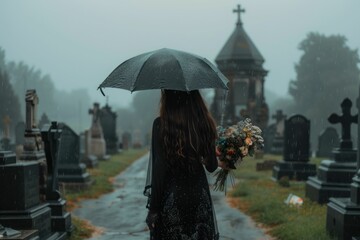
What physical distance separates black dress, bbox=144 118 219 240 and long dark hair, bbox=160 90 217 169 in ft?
0.18

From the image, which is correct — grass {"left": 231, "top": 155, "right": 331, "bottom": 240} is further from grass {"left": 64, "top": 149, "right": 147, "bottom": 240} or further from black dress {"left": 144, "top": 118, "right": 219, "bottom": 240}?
black dress {"left": 144, "top": 118, "right": 219, "bottom": 240}

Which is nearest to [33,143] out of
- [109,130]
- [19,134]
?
[109,130]

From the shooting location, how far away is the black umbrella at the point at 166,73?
378 cm

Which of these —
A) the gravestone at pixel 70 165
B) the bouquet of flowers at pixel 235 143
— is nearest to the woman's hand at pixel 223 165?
the bouquet of flowers at pixel 235 143

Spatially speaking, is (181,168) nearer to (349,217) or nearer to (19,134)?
(349,217)

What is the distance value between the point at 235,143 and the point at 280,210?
5616 millimetres

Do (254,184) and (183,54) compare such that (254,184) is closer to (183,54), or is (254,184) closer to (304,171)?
(304,171)

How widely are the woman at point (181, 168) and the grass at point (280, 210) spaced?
12.2ft

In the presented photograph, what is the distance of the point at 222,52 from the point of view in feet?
108

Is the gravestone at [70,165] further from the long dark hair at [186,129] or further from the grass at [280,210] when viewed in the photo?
the long dark hair at [186,129]

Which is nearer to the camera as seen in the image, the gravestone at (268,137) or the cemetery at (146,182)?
the cemetery at (146,182)

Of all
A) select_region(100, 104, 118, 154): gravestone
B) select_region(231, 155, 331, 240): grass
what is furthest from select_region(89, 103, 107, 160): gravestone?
select_region(231, 155, 331, 240): grass

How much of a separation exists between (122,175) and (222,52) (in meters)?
17.3

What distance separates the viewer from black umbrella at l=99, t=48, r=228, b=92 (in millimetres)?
3777
